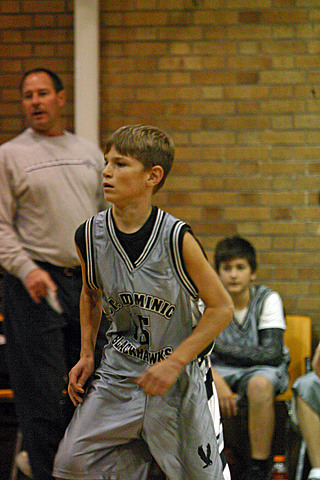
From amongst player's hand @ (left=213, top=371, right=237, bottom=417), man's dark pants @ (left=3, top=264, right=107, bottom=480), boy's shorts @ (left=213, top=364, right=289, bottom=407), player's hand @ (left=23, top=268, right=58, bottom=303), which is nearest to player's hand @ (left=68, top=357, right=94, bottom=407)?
player's hand @ (left=23, top=268, right=58, bottom=303)

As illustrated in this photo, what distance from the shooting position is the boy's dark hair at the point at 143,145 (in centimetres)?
214

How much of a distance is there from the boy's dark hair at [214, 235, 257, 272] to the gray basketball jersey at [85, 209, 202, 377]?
187 centimetres

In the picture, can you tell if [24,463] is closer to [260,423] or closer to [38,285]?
[38,285]

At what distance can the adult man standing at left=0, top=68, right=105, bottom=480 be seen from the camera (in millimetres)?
3238

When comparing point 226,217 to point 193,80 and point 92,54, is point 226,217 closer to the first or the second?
point 193,80

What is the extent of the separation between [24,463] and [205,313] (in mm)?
1904

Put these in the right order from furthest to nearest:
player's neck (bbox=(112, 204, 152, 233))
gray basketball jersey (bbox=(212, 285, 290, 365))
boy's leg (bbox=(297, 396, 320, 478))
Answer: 1. gray basketball jersey (bbox=(212, 285, 290, 365))
2. boy's leg (bbox=(297, 396, 320, 478))
3. player's neck (bbox=(112, 204, 152, 233))

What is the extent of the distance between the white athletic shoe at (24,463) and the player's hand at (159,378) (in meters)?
1.78

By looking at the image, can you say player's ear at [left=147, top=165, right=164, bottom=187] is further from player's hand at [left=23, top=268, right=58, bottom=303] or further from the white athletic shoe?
the white athletic shoe

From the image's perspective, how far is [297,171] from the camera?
454cm

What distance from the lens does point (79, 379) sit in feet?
7.24

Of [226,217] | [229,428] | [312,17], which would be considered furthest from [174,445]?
[312,17]

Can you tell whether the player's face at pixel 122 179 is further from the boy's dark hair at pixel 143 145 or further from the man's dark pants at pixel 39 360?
the man's dark pants at pixel 39 360

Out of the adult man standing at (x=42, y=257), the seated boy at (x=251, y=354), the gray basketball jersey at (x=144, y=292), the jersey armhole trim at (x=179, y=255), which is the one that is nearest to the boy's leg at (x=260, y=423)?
the seated boy at (x=251, y=354)
